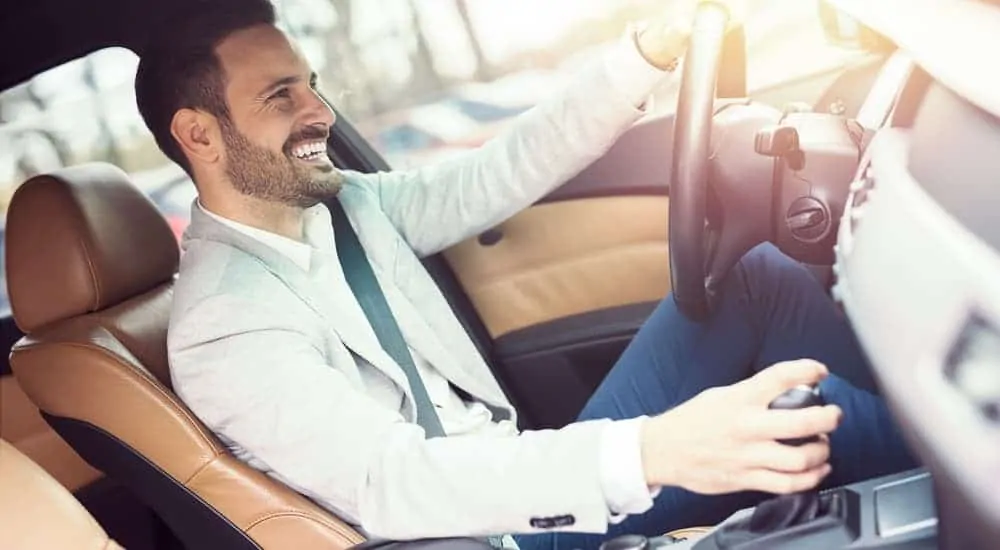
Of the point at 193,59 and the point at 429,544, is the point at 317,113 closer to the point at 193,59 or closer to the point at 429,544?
the point at 193,59

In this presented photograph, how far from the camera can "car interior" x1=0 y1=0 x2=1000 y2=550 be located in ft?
2.77

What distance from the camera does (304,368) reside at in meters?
1.29

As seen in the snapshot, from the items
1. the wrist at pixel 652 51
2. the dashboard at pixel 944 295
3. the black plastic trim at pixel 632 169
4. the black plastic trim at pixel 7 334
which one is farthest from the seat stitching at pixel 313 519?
the black plastic trim at pixel 7 334

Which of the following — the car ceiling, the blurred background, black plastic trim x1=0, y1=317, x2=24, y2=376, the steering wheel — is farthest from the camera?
black plastic trim x1=0, y1=317, x2=24, y2=376

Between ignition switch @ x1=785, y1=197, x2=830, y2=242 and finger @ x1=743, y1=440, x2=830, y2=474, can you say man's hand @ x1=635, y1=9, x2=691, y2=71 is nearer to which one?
ignition switch @ x1=785, y1=197, x2=830, y2=242

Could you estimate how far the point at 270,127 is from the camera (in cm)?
151

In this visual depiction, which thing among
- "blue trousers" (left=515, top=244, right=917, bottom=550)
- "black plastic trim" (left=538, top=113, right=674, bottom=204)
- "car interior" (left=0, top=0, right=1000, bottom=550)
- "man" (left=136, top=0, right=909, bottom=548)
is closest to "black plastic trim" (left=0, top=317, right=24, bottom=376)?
"car interior" (left=0, top=0, right=1000, bottom=550)

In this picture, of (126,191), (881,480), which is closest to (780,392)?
(881,480)

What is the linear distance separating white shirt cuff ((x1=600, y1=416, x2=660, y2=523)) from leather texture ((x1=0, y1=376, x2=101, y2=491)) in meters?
1.27

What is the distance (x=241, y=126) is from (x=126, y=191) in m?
Result: 0.23

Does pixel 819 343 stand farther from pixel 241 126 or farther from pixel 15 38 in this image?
pixel 15 38

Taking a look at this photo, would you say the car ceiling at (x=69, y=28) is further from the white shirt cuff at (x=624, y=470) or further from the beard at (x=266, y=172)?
the white shirt cuff at (x=624, y=470)

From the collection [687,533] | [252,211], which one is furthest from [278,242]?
[687,533]

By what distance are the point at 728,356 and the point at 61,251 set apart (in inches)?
34.0
